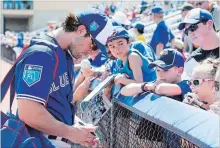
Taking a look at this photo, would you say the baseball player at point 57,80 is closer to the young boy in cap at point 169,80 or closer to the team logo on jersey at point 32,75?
the team logo on jersey at point 32,75

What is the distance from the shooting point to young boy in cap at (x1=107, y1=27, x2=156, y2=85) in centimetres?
342

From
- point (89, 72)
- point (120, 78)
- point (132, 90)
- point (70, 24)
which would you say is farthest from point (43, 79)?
point (89, 72)

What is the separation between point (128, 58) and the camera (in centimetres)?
350

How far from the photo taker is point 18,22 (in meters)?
40.4

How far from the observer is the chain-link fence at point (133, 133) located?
211 centimetres

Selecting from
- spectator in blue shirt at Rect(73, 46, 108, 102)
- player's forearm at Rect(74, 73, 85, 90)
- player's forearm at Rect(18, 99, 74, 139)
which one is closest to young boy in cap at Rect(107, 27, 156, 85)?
spectator in blue shirt at Rect(73, 46, 108, 102)

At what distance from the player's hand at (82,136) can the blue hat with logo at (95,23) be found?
1.69 ft

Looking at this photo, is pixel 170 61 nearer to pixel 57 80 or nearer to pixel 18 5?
pixel 57 80

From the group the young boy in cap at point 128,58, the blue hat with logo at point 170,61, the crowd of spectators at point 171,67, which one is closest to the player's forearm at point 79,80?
the crowd of spectators at point 171,67

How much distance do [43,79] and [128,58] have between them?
1353 millimetres

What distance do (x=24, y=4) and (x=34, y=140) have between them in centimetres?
3702

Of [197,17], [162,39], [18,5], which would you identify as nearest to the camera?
[197,17]

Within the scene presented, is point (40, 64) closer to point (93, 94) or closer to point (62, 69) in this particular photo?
point (62, 69)

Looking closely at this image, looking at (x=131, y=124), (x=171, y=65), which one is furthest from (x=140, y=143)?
(x=171, y=65)
